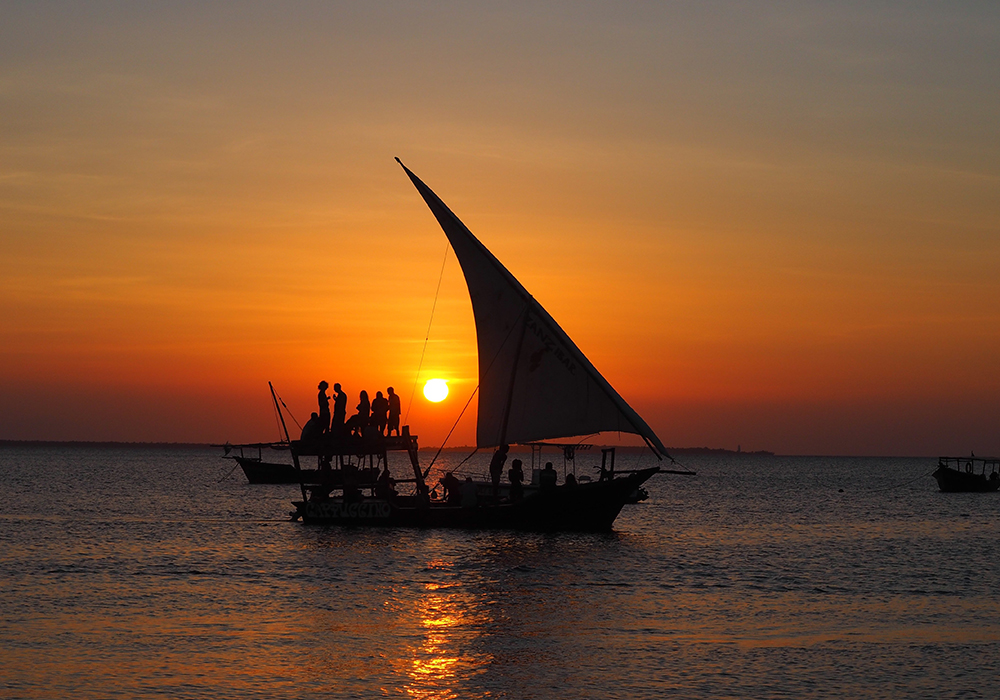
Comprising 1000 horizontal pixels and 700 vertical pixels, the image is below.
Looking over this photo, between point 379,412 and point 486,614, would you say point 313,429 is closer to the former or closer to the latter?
point 379,412

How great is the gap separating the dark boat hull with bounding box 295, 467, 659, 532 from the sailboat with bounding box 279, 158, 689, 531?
0.04 m

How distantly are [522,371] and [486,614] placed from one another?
52.0ft

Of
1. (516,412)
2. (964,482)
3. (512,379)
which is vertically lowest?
(964,482)

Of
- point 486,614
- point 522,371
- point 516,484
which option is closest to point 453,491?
point 516,484

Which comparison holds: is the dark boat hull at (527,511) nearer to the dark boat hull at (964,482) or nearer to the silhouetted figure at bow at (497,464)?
the silhouetted figure at bow at (497,464)

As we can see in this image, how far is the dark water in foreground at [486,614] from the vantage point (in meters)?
19.5

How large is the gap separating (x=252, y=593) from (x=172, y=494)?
68421 mm

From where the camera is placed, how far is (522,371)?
136 ft

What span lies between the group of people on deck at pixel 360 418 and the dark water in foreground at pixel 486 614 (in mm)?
4642

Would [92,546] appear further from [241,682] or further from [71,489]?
[71,489]

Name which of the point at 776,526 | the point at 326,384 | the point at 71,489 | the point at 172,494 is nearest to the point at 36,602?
the point at 326,384

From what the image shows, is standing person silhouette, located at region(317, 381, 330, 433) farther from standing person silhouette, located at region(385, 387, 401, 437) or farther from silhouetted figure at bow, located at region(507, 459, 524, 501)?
silhouetted figure at bow, located at region(507, 459, 524, 501)

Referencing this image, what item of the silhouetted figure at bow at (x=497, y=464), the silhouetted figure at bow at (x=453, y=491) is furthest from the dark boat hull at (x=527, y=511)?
the silhouetted figure at bow at (x=497, y=464)

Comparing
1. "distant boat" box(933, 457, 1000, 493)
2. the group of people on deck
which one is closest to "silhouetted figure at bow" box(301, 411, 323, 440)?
→ the group of people on deck
